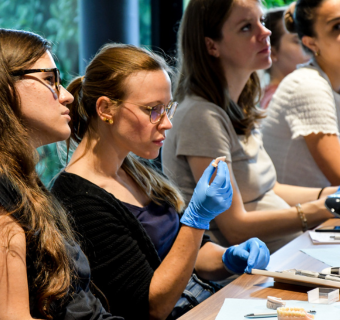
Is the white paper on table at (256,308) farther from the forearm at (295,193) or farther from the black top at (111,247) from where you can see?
the forearm at (295,193)

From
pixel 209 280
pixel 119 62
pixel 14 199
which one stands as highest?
pixel 119 62

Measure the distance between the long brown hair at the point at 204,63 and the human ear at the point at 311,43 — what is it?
Result: 49 centimetres

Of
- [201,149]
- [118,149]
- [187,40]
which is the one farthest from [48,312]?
[187,40]

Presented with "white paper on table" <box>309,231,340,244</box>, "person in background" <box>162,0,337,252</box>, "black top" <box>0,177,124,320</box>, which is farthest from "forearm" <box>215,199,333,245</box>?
"black top" <box>0,177,124,320</box>

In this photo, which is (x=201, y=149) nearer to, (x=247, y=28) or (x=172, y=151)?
(x=172, y=151)

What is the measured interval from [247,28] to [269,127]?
1.82 feet

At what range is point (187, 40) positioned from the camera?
202 centimetres

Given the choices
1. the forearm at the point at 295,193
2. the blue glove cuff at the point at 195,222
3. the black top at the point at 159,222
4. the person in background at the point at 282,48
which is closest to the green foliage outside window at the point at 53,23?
the person in background at the point at 282,48

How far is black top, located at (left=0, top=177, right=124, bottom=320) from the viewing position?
93 cm

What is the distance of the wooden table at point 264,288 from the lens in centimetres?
99

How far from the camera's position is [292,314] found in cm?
86

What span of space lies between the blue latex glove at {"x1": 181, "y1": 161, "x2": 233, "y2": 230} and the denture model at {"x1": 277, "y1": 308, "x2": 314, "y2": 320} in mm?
395

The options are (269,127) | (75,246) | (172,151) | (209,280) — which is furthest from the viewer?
(269,127)

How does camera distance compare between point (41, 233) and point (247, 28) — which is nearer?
point (41, 233)
